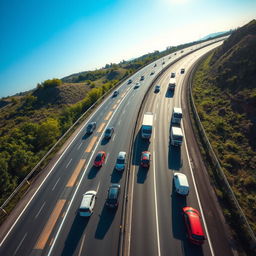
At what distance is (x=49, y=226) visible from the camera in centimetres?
1878

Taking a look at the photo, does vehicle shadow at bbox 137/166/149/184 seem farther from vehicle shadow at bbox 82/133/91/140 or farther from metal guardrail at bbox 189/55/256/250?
vehicle shadow at bbox 82/133/91/140

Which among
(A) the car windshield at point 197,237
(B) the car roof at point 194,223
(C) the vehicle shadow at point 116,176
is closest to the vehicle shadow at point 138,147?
(C) the vehicle shadow at point 116,176

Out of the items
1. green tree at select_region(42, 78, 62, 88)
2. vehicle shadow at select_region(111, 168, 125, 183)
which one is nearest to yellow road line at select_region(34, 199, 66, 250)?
vehicle shadow at select_region(111, 168, 125, 183)

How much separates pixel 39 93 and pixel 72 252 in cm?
9598

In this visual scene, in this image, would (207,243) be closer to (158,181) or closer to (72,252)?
(158,181)

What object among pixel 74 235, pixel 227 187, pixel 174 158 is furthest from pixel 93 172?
pixel 227 187

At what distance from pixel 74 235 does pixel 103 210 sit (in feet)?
15.3

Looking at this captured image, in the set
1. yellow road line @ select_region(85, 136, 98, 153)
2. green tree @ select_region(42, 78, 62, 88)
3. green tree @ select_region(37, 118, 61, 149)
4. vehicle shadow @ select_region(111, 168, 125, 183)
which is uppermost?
green tree @ select_region(42, 78, 62, 88)

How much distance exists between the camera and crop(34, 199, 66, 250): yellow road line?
56.1ft

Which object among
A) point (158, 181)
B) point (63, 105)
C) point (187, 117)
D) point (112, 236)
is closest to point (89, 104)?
point (63, 105)

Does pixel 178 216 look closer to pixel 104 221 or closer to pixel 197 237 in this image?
pixel 197 237

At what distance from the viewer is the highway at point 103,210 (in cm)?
1620

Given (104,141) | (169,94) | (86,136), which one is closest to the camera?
(104,141)

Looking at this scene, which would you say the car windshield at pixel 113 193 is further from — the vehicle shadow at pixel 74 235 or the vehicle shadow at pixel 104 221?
the vehicle shadow at pixel 74 235
